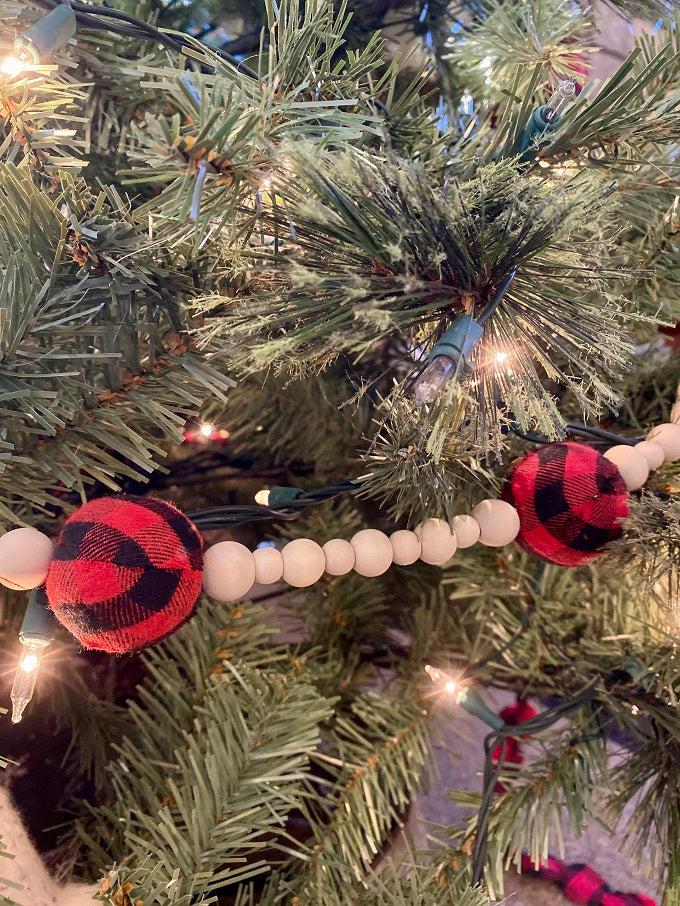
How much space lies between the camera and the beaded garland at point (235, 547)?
0.26 metres

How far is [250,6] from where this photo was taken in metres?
0.40

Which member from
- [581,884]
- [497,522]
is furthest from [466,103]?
[581,884]

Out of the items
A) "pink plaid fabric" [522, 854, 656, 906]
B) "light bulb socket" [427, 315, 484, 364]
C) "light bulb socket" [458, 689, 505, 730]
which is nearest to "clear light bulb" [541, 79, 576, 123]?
"light bulb socket" [427, 315, 484, 364]

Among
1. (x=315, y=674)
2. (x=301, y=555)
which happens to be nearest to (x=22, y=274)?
(x=301, y=555)

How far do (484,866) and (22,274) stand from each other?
1.32ft

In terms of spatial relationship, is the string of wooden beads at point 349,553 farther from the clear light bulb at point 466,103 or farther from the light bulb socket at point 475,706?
the clear light bulb at point 466,103

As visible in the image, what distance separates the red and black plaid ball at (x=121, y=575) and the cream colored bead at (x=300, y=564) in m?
0.05

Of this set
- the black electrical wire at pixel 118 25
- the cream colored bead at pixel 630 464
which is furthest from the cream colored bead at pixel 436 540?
the black electrical wire at pixel 118 25

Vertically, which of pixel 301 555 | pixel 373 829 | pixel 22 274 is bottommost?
pixel 373 829

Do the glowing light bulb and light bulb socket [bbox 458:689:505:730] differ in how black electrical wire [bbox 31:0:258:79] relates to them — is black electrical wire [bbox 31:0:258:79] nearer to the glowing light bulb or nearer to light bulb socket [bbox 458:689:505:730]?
the glowing light bulb

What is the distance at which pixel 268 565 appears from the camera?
304 millimetres

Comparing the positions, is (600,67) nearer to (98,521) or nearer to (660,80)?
(660,80)

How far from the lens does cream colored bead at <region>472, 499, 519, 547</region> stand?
0.33 metres

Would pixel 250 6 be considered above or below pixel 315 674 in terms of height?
above
